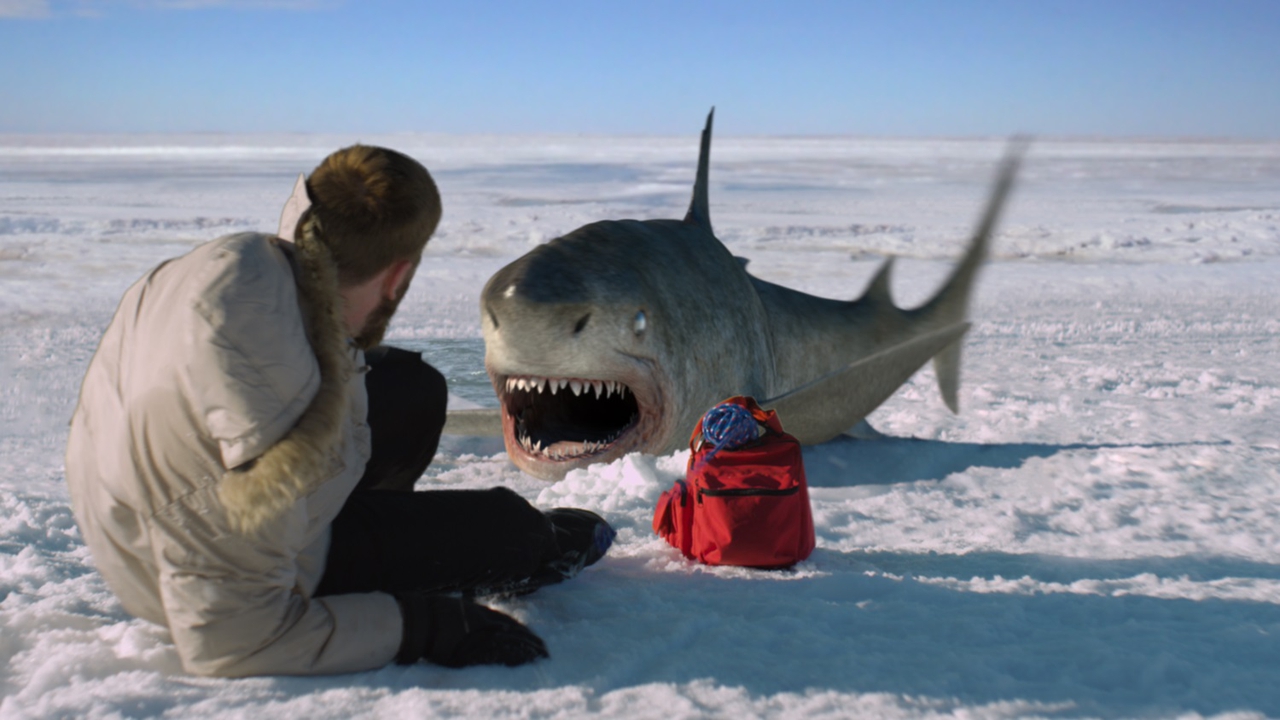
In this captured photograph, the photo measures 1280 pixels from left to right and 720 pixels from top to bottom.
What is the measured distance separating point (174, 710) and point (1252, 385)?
211 inches

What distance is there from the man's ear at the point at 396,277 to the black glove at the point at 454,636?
1.75ft

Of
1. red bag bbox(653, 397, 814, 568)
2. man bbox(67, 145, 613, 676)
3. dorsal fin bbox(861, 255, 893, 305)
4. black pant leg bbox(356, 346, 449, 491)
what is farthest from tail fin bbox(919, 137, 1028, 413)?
man bbox(67, 145, 613, 676)

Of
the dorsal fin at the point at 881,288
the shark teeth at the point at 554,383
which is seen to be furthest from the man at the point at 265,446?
the dorsal fin at the point at 881,288

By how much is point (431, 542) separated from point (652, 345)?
4.60 feet

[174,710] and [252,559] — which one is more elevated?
[252,559]

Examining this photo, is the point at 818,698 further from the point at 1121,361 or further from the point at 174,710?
the point at 1121,361

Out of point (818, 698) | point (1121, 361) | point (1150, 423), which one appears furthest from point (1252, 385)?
point (818, 698)

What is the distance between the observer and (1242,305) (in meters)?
8.16

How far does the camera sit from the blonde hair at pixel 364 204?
1.56m

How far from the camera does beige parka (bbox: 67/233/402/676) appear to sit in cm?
145

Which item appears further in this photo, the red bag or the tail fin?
the tail fin

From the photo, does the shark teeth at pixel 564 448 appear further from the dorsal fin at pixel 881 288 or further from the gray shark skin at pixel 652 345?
the dorsal fin at pixel 881 288

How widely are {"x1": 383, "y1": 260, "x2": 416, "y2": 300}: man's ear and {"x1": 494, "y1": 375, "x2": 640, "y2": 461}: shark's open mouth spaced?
4.42 feet

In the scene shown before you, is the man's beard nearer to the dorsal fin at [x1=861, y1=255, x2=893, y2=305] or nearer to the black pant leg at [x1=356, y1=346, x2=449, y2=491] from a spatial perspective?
the black pant leg at [x1=356, y1=346, x2=449, y2=491]
